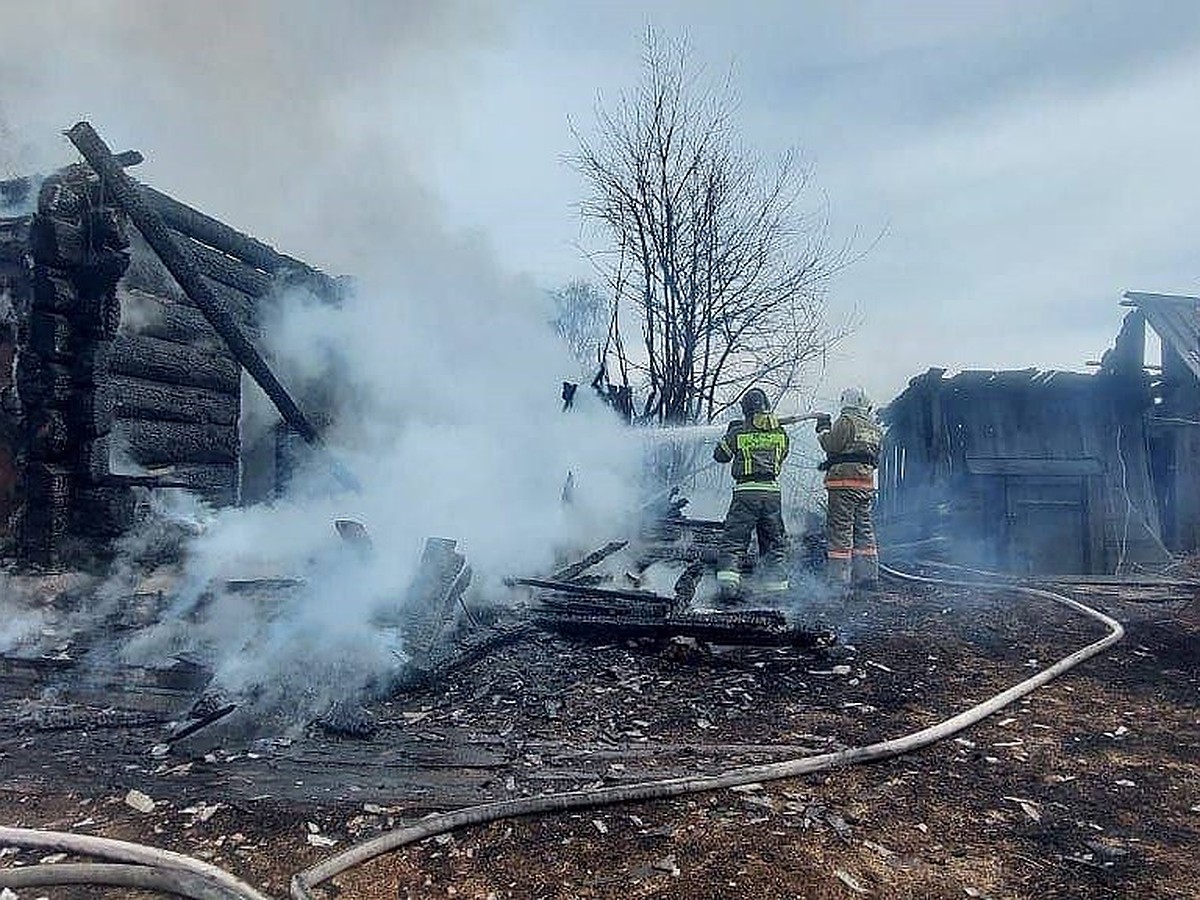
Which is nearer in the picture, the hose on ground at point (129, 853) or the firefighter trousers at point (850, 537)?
the hose on ground at point (129, 853)

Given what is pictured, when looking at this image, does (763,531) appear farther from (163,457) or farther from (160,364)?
(160,364)

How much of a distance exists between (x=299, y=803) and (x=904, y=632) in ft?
17.0

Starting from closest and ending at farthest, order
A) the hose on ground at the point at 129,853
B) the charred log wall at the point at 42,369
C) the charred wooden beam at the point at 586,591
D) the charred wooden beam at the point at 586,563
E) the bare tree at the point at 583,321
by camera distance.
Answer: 1. the hose on ground at the point at 129,853
2. the charred log wall at the point at 42,369
3. the charred wooden beam at the point at 586,591
4. the charred wooden beam at the point at 586,563
5. the bare tree at the point at 583,321

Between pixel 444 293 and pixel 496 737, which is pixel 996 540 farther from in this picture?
pixel 496 737

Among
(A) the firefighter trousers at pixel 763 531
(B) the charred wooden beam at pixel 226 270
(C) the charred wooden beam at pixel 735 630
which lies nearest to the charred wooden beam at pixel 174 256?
(B) the charred wooden beam at pixel 226 270

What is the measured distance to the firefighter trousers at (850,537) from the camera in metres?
9.45

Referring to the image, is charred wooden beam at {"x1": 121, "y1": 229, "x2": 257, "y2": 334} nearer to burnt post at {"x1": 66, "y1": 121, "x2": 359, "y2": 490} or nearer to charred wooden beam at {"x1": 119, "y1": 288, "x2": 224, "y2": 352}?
charred wooden beam at {"x1": 119, "y1": 288, "x2": 224, "y2": 352}

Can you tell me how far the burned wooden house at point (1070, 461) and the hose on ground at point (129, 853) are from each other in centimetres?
1147

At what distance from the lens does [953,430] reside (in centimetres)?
1338

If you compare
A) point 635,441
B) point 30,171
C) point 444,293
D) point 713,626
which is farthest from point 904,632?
point 30,171

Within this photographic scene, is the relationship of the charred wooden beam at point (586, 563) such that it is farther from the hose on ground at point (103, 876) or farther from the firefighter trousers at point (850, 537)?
the hose on ground at point (103, 876)

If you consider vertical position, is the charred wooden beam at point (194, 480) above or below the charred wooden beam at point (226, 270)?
below

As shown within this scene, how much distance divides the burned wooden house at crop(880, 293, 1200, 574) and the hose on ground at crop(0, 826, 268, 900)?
11.5 m

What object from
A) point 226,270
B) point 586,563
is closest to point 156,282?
point 226,270
